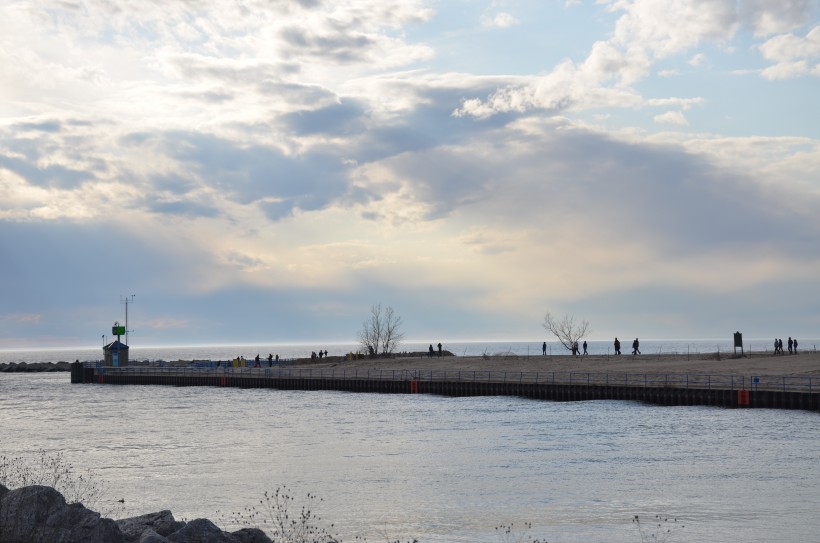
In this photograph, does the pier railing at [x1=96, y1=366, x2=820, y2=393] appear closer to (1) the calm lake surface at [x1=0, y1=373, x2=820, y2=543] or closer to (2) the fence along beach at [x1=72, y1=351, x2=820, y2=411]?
(2) the fence along beach at [x1=72, y1=351, x2=820, y2=411]

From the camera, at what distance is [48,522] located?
16.6m

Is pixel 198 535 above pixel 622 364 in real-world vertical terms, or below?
below

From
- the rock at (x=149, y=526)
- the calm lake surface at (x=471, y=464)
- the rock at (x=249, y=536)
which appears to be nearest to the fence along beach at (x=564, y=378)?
the calm lake surface at (x=471, y=464)

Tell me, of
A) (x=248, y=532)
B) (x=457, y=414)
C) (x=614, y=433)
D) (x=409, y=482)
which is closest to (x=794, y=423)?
(x=614, y=433)

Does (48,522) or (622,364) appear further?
(622,364)

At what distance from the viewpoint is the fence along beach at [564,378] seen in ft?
207

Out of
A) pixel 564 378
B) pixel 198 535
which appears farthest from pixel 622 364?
pixel 198 535

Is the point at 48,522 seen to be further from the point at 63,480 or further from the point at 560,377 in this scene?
the point at 560,377

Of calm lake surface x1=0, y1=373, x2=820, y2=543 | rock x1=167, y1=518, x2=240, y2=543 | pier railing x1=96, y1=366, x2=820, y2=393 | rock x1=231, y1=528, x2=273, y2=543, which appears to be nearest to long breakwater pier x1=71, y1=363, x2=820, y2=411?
pier railing x1=96, y1=366, x2=820, y2=393

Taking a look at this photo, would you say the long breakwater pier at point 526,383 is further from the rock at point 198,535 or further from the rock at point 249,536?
the rock at point 198,535

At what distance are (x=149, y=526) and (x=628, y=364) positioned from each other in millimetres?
82160

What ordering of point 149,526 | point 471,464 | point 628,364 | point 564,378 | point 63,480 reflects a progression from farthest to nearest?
point 628,364, point 564,378, point 471,464, point 63,480, point 149,526

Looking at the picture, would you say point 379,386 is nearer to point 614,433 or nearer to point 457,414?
point 457,414

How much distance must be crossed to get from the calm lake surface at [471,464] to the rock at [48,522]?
9.58 metres
